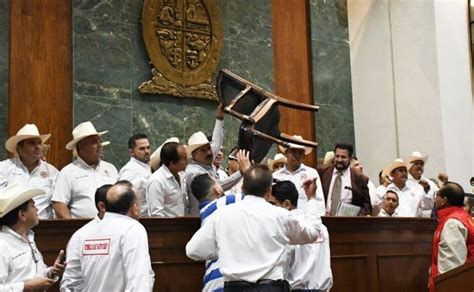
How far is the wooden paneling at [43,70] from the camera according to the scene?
391 inches

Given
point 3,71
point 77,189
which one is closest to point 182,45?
point 3,71

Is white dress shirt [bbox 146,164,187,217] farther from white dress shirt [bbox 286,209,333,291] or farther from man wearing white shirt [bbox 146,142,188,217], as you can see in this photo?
white dress shirt [bbox 286,209,333,291]

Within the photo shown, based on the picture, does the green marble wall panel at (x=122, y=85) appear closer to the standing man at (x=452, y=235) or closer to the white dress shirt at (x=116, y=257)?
the standing man at (x=452, y=235)

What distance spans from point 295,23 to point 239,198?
6949 mm

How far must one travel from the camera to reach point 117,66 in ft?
34.5

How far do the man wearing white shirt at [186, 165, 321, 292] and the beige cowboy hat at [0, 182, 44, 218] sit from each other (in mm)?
1149

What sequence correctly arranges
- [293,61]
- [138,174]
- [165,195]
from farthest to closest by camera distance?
[293,61] → [138,174] → [165,195]

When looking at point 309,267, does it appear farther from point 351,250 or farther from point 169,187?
point 169,187

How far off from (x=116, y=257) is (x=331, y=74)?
25.2 feet

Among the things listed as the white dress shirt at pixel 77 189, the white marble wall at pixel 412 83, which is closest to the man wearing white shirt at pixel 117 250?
the white dress shirt at pixel 77 189

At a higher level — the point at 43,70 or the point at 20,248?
the point at 43,70

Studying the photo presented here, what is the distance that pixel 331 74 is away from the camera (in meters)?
12.5

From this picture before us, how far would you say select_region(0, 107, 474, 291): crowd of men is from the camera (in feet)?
17.2

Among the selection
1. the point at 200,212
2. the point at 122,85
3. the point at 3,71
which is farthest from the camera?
the point at 122,85
